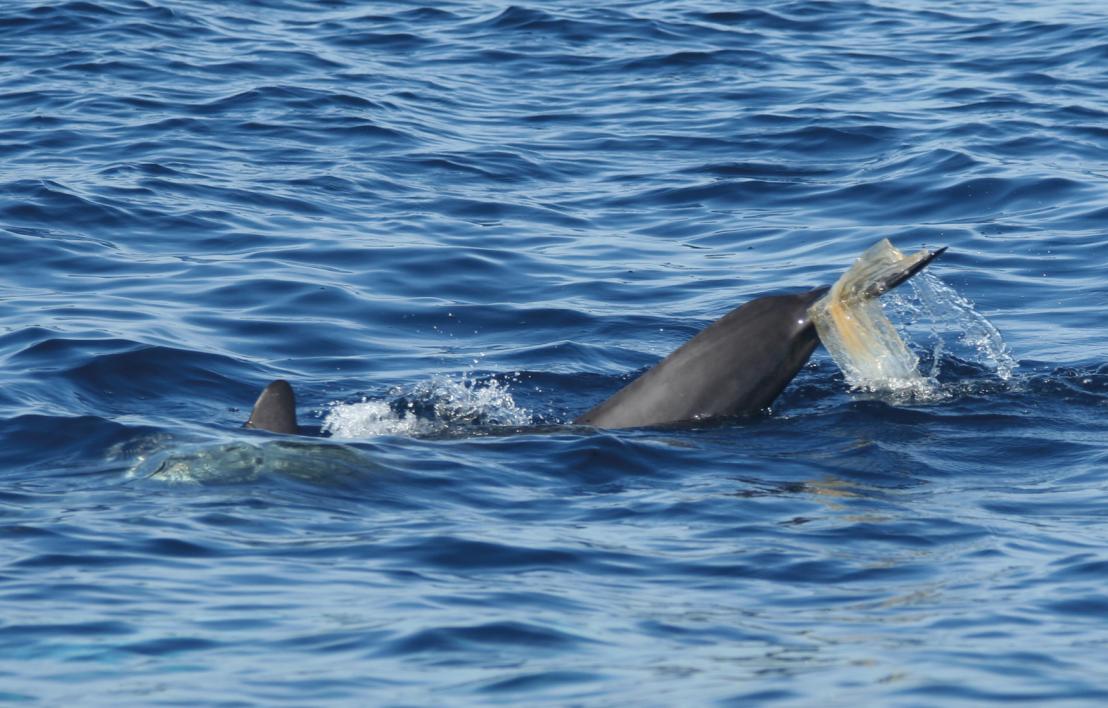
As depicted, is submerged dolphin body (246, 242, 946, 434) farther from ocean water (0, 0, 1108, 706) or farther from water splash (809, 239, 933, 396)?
ocean water (0, 0, 1108, 706)

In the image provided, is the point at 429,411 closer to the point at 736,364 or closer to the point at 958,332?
the point at 736,364

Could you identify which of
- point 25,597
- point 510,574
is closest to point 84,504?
point 25,597

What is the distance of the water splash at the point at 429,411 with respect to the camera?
1194cm

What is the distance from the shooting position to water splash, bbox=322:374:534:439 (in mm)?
11938

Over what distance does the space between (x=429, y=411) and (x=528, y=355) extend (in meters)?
1.68

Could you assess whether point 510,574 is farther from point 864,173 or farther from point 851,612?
point 864,173

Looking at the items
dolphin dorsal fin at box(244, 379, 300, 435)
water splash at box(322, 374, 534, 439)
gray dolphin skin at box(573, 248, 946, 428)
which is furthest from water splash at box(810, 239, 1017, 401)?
dolphin dorsal fin at box(244, 379, 300, 435)

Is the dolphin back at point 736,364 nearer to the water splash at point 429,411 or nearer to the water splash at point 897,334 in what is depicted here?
the water splash at point 897,334

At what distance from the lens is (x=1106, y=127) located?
20.7 meters

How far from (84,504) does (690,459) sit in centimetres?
329

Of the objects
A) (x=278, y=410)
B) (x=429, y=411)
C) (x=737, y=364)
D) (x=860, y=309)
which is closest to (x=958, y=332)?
(x=860, y=309)

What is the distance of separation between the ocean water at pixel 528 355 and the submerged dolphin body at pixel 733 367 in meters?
0.24

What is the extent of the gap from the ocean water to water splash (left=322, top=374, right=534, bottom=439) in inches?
1.5

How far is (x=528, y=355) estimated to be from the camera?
45.5ft
